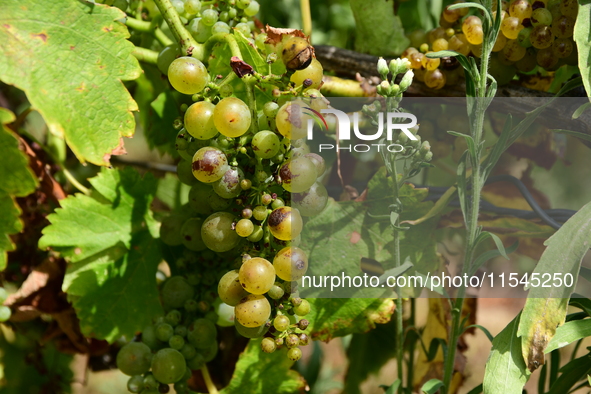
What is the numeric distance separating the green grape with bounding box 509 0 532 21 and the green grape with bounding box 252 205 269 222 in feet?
1.34

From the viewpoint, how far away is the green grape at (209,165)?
50 centimetres

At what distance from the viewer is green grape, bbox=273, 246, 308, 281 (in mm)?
492

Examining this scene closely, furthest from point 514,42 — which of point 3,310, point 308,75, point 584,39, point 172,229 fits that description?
point 3,310

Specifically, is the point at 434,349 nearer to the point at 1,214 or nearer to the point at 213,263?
the point at 213,263

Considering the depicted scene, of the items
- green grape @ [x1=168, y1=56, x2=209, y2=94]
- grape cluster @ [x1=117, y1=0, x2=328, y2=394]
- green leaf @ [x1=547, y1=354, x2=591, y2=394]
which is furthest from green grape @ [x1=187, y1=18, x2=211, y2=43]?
green leaf @ [x1=547, y1=354, x2=591, y2=394]

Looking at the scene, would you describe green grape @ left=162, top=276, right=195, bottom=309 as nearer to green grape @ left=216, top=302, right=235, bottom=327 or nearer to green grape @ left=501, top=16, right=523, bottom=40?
green grape @ left=216, top=302, right=235, bottom=327

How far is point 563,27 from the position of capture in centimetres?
61

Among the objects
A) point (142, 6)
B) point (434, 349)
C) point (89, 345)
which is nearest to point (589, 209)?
point (434, 349)

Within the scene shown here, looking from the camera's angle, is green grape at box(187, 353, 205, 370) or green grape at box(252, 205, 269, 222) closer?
green grape at box(252, 205, 269, 222)

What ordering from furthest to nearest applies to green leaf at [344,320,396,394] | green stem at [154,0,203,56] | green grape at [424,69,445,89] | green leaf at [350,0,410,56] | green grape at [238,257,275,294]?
green leaf at [344,320,396,394] → green leaf at [350,0,410,56] → green grape at [424,69,445,89] → green stem at [154,0,203,56] → green grape at [238,257,275,294]

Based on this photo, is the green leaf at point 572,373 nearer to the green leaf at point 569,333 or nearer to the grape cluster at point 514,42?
the green leaf at point 569,333

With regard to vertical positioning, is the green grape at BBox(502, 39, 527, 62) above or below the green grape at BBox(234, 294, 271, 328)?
above

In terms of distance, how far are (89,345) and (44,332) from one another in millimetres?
93

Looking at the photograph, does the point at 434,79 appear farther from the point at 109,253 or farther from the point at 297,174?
the point at 109,253
